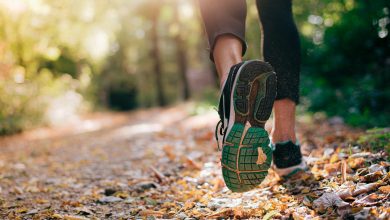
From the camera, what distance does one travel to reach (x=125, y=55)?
23.5m

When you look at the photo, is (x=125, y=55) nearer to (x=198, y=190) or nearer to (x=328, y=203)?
(x=198, y=190)

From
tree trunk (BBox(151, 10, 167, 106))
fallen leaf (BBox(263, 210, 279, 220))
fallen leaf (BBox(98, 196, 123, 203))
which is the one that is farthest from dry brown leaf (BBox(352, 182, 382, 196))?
tree trunk (BBox(151, 10, 167, 106))

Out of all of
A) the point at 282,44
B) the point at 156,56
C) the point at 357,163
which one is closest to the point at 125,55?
the point at 156,56

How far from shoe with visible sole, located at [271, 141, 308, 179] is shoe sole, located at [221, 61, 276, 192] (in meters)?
0.42

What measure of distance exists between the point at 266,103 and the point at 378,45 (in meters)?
3.84

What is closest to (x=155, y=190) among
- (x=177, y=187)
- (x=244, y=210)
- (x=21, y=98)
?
(x=177, y=187)

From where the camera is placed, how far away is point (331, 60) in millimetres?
6098

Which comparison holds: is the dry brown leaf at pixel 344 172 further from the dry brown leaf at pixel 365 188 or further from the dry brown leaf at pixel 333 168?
the dry brown leaf at pixel 365 188

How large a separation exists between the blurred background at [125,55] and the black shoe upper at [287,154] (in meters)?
1.65

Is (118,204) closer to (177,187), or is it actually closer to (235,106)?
(177,187)

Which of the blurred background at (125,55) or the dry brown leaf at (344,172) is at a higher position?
the blurred background at (125,55)

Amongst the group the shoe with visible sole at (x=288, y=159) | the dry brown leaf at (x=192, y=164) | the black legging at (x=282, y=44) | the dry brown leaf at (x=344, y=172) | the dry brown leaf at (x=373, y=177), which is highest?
the black legging at (x=282, y=44)

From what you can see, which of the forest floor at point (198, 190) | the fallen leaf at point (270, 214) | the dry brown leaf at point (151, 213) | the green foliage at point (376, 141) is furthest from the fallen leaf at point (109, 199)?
the green foliage at point (376, 141)

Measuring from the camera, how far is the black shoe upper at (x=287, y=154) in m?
2.01
